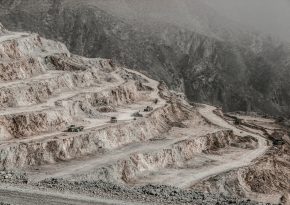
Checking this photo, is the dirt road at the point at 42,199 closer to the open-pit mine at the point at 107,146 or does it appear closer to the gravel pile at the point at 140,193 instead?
the open-pit mine at the point at 107,146

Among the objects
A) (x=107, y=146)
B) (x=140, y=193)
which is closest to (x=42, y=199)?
(x=140, y=193)

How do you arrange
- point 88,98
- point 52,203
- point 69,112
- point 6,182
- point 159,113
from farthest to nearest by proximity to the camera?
point 159,113, point 88,98, point 69,112, point 6,182, point 52,203

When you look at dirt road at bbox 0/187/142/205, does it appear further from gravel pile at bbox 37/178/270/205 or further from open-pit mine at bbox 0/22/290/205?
gravel pile at bbox 37/178/270/205

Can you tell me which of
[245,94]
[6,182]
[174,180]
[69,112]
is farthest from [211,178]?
[245,94]

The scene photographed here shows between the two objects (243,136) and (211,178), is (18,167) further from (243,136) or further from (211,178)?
(243,136)

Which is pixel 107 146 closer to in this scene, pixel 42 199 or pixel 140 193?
pixel 140 193

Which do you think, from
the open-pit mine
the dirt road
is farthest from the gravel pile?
the dirt road
